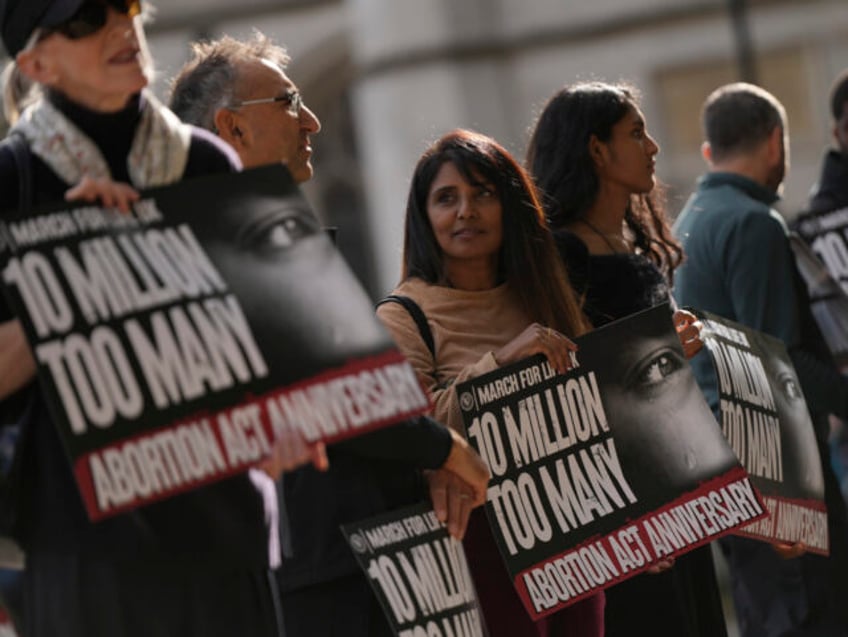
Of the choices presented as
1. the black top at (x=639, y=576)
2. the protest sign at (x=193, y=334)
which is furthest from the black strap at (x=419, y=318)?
the protest sign at (x=193, y=334)

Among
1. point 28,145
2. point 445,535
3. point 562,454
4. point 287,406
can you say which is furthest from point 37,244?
point 562,454

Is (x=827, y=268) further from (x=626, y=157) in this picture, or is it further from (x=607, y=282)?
(x=607, y=282)

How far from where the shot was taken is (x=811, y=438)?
5398 millimetres

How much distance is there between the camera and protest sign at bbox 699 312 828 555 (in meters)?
5.00

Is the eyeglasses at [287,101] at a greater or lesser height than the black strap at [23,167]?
greater

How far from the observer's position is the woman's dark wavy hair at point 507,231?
14.9 feet

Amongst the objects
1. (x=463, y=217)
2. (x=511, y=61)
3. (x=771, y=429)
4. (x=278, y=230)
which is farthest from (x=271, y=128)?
(x=511, y=61)

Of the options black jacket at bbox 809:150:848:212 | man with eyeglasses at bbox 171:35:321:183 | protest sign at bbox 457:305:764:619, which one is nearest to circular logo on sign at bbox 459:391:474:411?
protest sign at bbox 457:305:764:619

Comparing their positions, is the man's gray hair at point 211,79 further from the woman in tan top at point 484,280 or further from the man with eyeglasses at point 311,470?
the woman in tan top at point 484,280

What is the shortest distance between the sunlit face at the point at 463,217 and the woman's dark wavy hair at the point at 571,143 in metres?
0.56

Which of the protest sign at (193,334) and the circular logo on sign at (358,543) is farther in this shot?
the circular logo on sign at (358,543)

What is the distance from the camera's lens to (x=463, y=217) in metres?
4.51

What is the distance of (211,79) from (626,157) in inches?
49.7

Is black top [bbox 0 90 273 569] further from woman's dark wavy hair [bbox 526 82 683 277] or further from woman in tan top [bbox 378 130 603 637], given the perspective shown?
woman's dark wavy hair [bbox 526 82 683 277]
